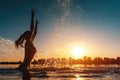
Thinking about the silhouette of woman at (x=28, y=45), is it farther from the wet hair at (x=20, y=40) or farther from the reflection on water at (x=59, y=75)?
the reflection on water at (x=59, y=75)

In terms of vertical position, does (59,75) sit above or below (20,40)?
below

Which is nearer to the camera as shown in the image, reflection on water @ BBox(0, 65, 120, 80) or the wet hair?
the wet hair

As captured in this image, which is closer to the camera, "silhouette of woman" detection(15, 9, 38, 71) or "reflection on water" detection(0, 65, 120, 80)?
"silhouette of woman" detection(15, 9, 38, 71)

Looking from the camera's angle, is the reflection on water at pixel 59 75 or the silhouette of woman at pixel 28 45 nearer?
the silhouette of woman at pixel 28 45

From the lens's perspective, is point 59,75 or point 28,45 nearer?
point 28,45

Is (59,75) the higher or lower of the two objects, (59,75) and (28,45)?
the lower

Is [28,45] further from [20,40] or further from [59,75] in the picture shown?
[59,75]

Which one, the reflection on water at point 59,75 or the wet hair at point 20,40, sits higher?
the wet hair at point 20,40

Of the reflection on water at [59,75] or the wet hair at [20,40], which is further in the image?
the reflection on water at [59,75]

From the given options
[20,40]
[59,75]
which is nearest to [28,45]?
[20,40]

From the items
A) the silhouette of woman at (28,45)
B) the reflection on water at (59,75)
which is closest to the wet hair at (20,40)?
the silhouette of woman at (28,45)

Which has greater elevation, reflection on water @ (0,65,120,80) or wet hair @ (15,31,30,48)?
wet hair @ (15,31,30,48)

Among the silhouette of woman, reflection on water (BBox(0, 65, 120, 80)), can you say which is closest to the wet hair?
the silhouette of woman

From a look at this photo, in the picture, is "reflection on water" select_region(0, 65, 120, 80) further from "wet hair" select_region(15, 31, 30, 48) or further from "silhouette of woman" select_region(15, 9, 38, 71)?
"wet hair" select_region(15, 31, 30, 48)
